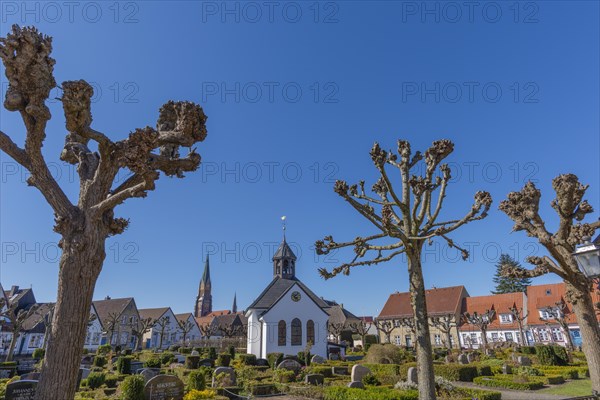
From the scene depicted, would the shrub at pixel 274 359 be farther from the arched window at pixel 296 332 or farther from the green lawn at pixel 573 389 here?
the green lawn at pixel 573 389

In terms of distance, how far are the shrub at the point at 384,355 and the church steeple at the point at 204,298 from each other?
8741 cm

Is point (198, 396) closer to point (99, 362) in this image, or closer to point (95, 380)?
point (95, 380)

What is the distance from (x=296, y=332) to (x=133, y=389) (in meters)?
24.7

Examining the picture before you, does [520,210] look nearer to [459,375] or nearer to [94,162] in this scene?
[94,162]

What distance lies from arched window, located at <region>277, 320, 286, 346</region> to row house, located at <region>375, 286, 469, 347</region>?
17.8 metres

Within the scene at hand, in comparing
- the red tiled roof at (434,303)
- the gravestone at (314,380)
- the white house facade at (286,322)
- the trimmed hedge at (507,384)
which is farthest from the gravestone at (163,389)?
the red tiled roof at (434,303)

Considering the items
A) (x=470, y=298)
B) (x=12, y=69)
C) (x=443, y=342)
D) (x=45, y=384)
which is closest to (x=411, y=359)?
(x=443, y=342)

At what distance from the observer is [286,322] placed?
36438 mm

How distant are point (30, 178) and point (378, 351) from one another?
26596mm

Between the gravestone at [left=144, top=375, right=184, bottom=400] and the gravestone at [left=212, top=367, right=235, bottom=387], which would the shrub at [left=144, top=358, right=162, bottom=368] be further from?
the gravestone at [left=144, top=375, right=184, bottom=400]

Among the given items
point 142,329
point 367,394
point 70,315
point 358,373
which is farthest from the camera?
point 142,329

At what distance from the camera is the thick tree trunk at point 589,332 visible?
8.97 meters

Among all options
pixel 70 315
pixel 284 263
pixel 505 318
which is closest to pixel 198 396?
pixel 70 315

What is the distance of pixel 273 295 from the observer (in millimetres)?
38562
